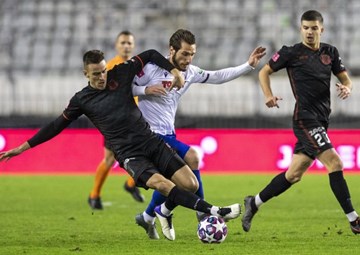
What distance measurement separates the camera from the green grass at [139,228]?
28.9 ft

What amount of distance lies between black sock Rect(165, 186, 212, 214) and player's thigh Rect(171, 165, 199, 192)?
218 mm

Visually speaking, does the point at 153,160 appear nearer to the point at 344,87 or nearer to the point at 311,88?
the point at 311,88

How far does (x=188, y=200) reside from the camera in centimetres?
866

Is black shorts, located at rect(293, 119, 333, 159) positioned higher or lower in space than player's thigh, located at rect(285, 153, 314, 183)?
higher

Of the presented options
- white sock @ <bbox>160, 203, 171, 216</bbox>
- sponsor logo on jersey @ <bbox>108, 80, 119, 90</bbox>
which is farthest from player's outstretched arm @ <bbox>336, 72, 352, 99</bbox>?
sponsor logo on jersey @ <bbox>108, 80, 119, 90</bbox>

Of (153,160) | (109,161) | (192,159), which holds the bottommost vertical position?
(109,161)

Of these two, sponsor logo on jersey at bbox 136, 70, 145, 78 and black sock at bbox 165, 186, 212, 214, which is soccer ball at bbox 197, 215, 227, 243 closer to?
black sock at bbox 165, 186, 212, 214

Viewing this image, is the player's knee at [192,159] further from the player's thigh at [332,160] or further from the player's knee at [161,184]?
the player's thigh at [332,160]

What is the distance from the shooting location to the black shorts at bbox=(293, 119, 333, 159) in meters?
9.56

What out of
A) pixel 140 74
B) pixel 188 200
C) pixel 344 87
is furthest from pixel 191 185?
pixel 344 87

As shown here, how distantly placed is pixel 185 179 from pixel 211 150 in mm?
10264

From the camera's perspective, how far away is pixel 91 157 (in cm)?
1945

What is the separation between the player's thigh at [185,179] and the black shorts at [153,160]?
0.03 metres

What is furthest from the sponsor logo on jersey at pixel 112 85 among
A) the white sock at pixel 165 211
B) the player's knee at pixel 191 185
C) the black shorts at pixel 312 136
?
the black shorts at pixel 312 136
